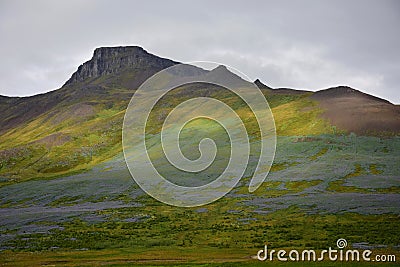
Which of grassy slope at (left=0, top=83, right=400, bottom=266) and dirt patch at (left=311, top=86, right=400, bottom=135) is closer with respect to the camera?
grassy slope at (left=0, top=83, right=400, bottom=266)

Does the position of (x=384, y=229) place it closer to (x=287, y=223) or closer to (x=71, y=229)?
(x=287, y=223)

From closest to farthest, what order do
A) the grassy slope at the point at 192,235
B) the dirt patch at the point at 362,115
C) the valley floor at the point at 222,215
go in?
the grassy slope at the point at 192,235
the valley floor at the point at 222,215
the dirt patch at the point at 362,115

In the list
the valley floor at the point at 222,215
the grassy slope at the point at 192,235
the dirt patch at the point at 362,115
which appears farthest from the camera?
the dirt patch at the point at 362,115

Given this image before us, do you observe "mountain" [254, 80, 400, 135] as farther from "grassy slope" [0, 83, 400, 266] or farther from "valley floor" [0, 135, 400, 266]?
"grassy slope" [0, 83, 400, 266]

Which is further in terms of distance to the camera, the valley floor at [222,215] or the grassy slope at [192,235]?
the valley floor at [222,215]

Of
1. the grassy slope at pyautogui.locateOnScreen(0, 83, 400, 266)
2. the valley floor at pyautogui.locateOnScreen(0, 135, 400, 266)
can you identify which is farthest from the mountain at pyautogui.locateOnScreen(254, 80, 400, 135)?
the grassy slope at pyautogui.locateOnScreen(0, 83, 400, 266)

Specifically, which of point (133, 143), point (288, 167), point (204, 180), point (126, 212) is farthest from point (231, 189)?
point (133, 143)

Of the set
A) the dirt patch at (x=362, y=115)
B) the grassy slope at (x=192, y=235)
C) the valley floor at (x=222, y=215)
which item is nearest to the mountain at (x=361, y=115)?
the dirt patch at (x=362, y=115)

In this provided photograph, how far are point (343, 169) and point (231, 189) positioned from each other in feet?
122

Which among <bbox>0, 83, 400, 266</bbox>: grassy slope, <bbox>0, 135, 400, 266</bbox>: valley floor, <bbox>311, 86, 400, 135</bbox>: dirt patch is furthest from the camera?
<bbox>311, 86, 400, 135</bbox>: dirt patch

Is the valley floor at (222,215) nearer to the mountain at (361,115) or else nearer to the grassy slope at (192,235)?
the grassy slope at (192,235)

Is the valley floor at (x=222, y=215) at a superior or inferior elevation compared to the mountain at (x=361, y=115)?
inferior

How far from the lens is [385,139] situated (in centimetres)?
14662

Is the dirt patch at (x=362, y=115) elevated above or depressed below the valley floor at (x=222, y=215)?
above
